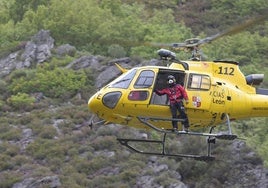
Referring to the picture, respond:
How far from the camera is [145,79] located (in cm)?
1892

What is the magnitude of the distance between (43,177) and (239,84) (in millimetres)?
12774

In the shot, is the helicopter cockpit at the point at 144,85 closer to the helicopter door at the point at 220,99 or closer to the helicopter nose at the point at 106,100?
the helicopter nose at the point at 106,100

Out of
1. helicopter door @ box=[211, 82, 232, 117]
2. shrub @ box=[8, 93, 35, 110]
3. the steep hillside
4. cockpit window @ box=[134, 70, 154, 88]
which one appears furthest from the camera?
shrub @ box=[8, 93, 35, 110]

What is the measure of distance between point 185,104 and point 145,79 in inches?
46.3

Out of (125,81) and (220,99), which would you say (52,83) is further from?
(220,99)

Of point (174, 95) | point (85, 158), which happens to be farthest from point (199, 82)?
point (85, 158)

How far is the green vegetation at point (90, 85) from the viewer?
3192 cm

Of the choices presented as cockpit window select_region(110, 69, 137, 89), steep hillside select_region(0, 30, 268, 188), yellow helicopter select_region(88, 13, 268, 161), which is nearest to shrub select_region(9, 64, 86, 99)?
steep hillside select_region(0, 30, 268, 188)

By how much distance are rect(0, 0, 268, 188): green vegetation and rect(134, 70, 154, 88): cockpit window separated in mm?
1295

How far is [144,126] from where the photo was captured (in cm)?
1942

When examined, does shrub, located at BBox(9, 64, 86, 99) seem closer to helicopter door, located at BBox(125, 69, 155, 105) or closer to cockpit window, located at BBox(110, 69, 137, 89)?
cockpit window, located at BBox(110, 69, 137, 89)

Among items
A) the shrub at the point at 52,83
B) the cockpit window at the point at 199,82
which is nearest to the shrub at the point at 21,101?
the shrub at the point at 52,83

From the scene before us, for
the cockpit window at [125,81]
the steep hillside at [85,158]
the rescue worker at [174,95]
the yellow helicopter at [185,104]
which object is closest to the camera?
the rescue worker at [174,95]

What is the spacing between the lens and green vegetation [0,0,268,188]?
3192cm
